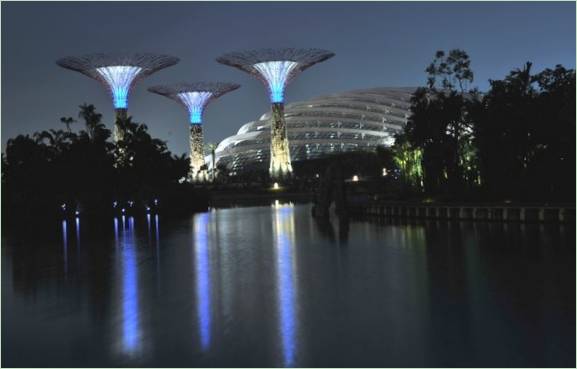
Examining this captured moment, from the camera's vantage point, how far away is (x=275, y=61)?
8200 centimetres

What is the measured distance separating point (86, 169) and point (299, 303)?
4298cm

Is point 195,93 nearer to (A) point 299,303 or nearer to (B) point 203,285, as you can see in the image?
(B) point 203,285

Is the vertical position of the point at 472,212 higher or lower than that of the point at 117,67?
lower

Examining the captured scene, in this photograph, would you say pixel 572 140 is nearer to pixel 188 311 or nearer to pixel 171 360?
pixel 188 311

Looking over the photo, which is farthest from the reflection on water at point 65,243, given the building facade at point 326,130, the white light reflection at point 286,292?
the building facade at point 326,130

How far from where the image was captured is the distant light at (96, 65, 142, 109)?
79625mm

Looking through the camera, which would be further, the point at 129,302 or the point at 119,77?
Answer: the point at 119,77

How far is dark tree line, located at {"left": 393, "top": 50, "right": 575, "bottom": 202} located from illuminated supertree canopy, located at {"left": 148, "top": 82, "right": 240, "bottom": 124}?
44193 millimetres

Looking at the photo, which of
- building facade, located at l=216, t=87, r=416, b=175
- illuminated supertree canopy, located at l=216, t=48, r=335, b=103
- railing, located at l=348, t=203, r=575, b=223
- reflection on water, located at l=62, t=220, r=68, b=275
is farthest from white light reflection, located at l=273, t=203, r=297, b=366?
building facade, located at l=216, t=87, r=416, b=175

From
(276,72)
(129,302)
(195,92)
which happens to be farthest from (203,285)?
(195,92)

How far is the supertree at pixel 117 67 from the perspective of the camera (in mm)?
77062

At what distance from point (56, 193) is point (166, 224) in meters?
14.4

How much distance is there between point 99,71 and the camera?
79062 mm

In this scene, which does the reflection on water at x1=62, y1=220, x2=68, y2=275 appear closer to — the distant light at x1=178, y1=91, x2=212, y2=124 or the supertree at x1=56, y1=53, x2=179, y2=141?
the supertree at x1=56, y1=53, x2=179, y2=141
